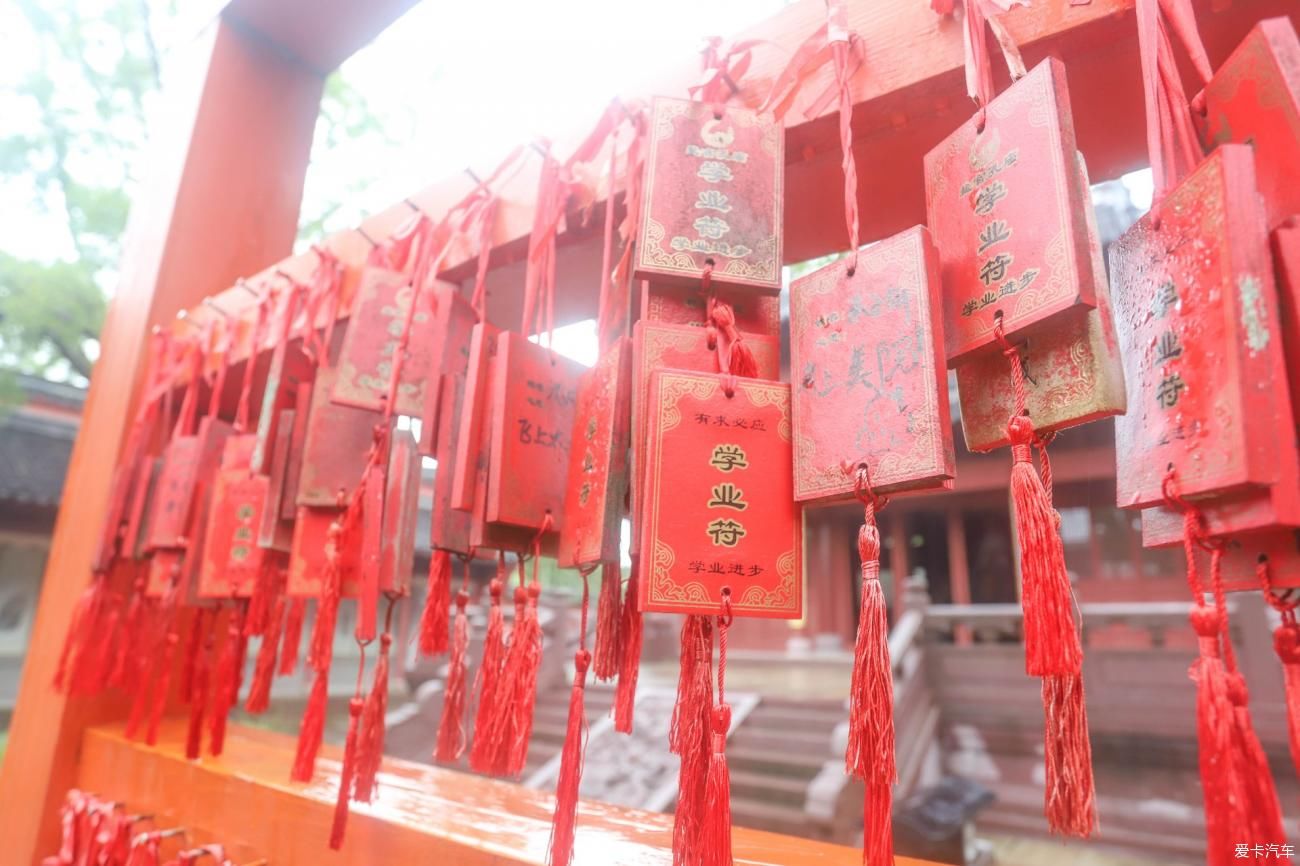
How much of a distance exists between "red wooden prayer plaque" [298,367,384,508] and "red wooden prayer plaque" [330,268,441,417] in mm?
52

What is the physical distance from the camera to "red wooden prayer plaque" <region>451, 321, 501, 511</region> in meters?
0.76

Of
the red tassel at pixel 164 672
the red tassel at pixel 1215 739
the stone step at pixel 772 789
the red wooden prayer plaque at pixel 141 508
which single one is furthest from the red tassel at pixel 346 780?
the stone step at pixel 772 789

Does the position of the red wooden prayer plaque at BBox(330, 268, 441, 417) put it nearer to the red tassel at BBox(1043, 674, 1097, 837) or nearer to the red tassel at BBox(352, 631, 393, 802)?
the red tassel at BBox(352, 631, 393, 802)

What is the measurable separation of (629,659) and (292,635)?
0.64 metres

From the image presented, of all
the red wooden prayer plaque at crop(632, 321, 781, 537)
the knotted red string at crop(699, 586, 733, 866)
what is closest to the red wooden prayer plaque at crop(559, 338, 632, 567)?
the red wooden prayer plaque at crop(632, 321, 781, 537)

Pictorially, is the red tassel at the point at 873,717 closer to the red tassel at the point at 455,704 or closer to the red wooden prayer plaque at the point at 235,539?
the red tassel at the point at 455,704

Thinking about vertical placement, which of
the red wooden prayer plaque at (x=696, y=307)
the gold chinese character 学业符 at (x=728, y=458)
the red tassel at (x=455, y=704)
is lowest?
the red tassel at (x=455, y=704)

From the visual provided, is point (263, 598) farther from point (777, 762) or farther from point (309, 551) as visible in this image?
point (777, 762)

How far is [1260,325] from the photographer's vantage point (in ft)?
1.43

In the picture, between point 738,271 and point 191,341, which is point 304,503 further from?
point 191,341

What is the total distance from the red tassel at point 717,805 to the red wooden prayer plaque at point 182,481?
110 centimetres

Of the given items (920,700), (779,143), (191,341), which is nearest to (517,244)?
(779,143)

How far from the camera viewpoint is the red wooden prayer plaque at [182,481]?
133 centimetres

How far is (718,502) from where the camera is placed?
0.60m
